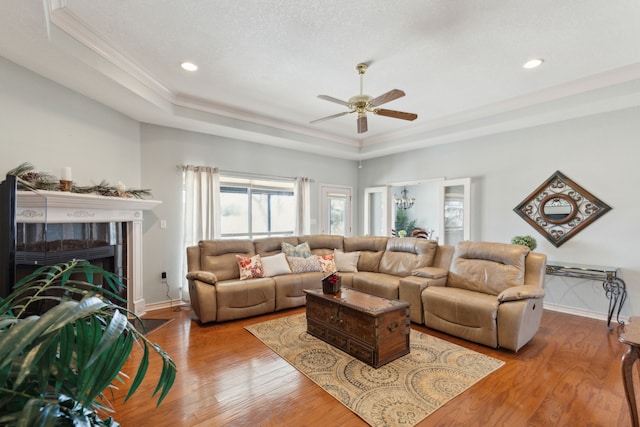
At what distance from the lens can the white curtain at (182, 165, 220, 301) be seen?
175 inches

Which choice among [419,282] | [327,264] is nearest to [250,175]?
[327,264]

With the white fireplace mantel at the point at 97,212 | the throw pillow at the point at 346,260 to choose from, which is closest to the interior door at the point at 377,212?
the throw pillow at the point at 346,260

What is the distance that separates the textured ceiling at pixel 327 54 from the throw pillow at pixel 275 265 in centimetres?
208

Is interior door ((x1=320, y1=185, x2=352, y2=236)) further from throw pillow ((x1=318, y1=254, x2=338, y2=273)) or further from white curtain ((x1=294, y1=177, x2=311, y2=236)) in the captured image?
throw pillow ((x1=318, y1=254, x2=338, y2=273))

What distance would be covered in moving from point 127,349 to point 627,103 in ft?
17.0

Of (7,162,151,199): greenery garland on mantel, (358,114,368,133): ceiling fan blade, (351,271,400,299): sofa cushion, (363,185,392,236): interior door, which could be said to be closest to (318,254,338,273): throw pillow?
(351,271,400,299): sofa cushion

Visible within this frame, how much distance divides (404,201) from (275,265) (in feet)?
16.8

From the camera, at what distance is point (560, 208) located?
4090mm

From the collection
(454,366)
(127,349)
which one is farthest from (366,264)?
(127,349)

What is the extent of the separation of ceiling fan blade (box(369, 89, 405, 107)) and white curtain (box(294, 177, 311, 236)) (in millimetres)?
3029

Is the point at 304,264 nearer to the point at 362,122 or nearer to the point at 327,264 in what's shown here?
the point at 327,264

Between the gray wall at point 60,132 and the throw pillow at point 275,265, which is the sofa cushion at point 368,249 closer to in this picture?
the throw pillow at point 275,265

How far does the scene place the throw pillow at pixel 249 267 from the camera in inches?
161

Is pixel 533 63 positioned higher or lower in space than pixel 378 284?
higher
